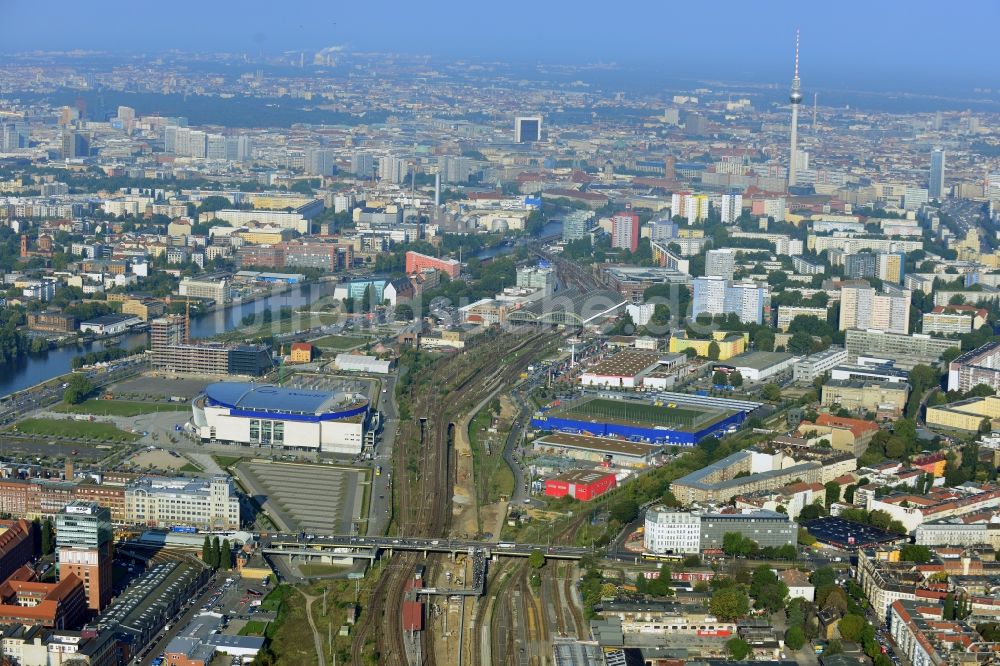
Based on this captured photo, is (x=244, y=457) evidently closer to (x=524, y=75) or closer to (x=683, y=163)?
(x=683, y=163)

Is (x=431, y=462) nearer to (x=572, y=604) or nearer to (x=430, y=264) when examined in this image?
(x=572, y=604)

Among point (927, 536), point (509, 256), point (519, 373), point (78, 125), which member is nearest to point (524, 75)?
point (78, 125)

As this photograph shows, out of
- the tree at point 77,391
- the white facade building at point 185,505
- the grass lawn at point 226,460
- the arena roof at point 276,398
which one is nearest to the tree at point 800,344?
the arena roof at point 276,398

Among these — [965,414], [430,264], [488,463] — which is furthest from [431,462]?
[430,264]

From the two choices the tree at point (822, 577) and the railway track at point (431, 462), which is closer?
the railway track at point (431, 462)

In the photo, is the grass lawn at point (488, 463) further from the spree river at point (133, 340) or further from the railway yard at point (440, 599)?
the spree river at point (133, 340)
